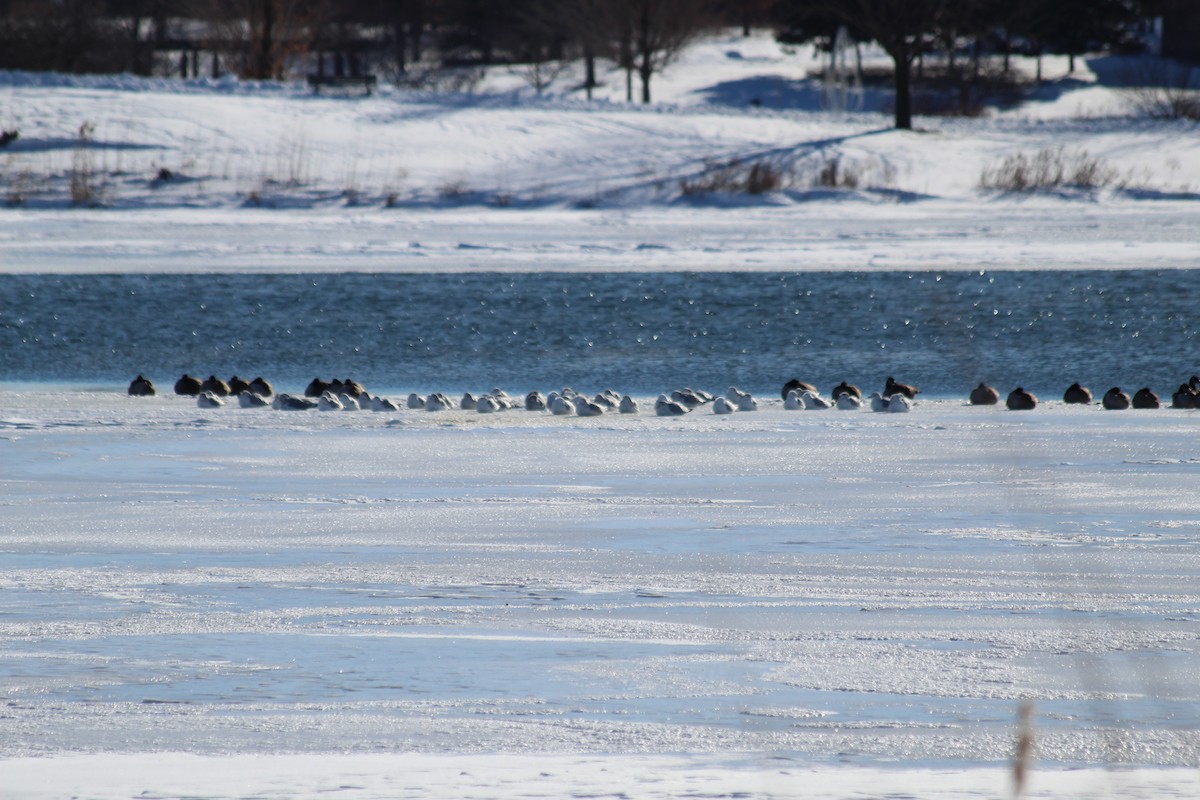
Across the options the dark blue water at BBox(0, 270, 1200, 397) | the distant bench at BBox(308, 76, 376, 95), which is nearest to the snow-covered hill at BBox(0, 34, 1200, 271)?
the distant bench at BBox(308, 76, 376, 95)

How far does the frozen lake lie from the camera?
3.05 meters

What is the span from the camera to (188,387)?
9.41 metres

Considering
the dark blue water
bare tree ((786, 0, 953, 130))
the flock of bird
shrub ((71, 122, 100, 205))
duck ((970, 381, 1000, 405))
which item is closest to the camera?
the flock of bird

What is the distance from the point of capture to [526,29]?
4709cm

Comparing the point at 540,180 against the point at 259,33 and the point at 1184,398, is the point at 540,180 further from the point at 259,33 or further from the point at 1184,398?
the point at 1184,398

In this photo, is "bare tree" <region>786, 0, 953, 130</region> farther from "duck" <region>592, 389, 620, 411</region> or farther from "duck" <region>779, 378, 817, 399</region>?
"duck" <region>592, 389, 620, 411</region>

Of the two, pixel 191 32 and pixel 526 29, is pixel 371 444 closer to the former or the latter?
pixel 526 29

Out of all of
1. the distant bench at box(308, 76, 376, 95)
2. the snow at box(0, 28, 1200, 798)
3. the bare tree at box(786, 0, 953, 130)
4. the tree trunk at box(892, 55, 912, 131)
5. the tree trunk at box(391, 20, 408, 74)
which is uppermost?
the tree trunk at box(391, 20, 408, 74)

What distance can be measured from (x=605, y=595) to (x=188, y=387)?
5850mm

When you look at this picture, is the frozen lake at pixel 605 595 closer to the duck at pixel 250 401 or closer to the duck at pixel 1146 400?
the duck at pixel 1146 400

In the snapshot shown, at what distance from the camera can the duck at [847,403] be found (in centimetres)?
843

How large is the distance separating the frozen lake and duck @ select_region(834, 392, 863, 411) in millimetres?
1362

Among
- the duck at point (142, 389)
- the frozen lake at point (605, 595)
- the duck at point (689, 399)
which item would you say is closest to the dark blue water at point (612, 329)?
the duck at point (142, 389)

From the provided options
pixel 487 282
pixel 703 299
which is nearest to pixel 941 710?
pixel 703 299
